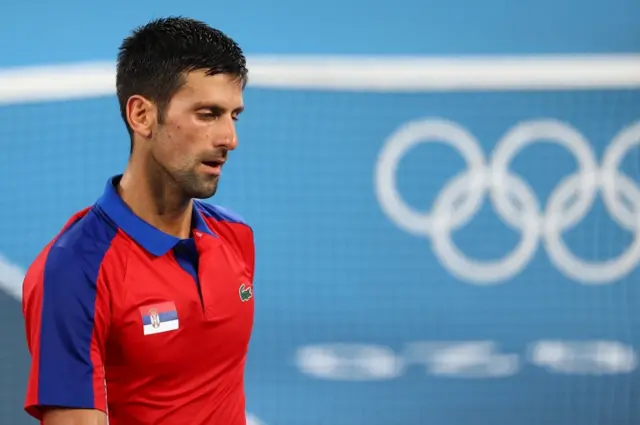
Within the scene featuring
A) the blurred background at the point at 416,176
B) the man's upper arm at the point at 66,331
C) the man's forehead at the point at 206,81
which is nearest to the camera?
the man's upper arm at the point at 66,331

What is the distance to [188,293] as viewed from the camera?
1.84m

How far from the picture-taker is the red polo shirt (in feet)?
5.53

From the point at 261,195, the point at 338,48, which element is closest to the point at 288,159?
the point at 261,195

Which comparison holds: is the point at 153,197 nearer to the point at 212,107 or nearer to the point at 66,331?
the point at 212,107

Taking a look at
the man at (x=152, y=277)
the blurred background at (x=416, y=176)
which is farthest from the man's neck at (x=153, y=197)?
the blurred background at (x=416, y=176)

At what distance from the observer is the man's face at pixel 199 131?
70.9 inches

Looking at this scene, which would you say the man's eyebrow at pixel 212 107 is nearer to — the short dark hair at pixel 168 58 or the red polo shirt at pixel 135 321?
the short dark hair at pixel 168 58

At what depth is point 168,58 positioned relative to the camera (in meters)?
1.80

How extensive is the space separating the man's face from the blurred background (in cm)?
260

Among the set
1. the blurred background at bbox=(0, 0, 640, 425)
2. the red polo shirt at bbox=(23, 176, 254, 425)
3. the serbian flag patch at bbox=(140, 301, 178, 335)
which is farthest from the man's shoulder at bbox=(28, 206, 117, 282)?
the blurred background at bbox=(0, 0, 640, 425)

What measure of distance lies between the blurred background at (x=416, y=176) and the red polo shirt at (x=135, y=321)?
2459mm

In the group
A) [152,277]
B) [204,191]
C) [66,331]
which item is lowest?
[66,331]

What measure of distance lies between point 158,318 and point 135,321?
0.04 meters

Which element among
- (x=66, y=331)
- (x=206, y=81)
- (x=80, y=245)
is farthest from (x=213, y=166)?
(x=66, y=331)
